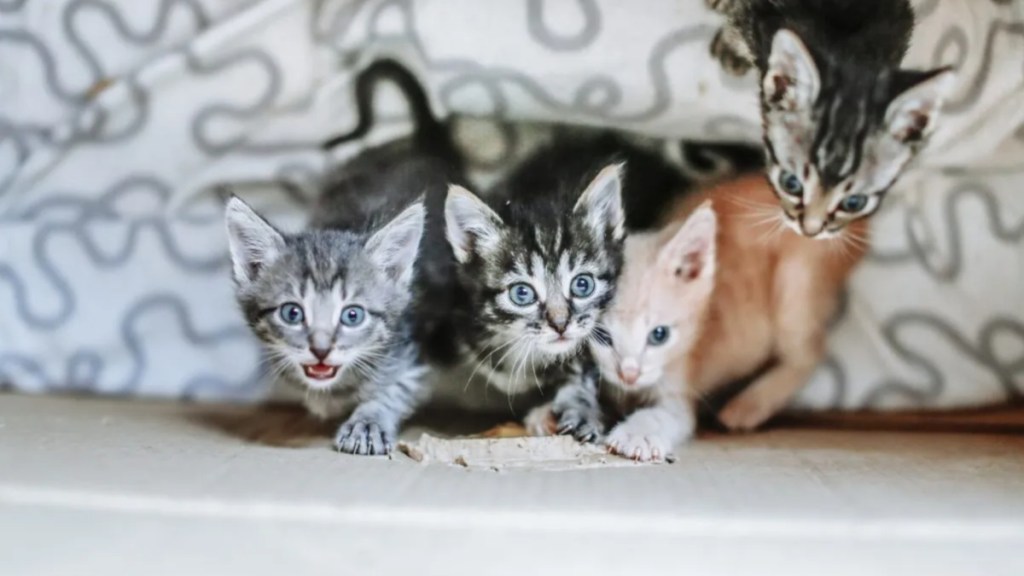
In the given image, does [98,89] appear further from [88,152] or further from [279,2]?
[279,2]

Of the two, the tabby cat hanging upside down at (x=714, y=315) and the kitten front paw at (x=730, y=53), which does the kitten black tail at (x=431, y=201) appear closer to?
the tabby cat hanging upside down at (x=714, y=315)

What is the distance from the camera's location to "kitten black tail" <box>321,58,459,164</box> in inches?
61.4

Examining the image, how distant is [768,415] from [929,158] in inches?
17.9

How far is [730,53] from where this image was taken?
4.71 feet

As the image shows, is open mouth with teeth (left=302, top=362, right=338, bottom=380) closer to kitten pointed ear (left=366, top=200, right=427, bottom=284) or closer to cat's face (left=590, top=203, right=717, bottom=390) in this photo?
kitten pointed ear (left=366, top=200, right=427, bottom=284)

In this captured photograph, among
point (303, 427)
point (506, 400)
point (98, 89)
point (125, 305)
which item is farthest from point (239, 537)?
point (98, 89)

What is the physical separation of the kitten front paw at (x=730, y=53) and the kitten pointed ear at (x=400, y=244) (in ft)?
1.66

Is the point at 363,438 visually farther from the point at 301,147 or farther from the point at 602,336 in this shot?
the point at 301,147

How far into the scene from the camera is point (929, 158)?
1.43 meters

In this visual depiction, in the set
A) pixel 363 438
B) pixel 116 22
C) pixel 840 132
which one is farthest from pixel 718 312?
pixel 116 22

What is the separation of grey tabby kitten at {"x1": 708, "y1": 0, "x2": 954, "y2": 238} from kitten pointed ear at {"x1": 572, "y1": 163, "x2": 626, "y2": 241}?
23 centimetres

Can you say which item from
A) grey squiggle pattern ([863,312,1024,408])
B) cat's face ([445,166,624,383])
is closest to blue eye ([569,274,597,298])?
cat's face ([445,166,624,383])

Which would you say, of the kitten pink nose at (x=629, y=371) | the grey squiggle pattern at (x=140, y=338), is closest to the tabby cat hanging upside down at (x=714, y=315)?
the kitten pink nose at (x=629, y=371)

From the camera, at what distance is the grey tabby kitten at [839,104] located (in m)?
1.27
